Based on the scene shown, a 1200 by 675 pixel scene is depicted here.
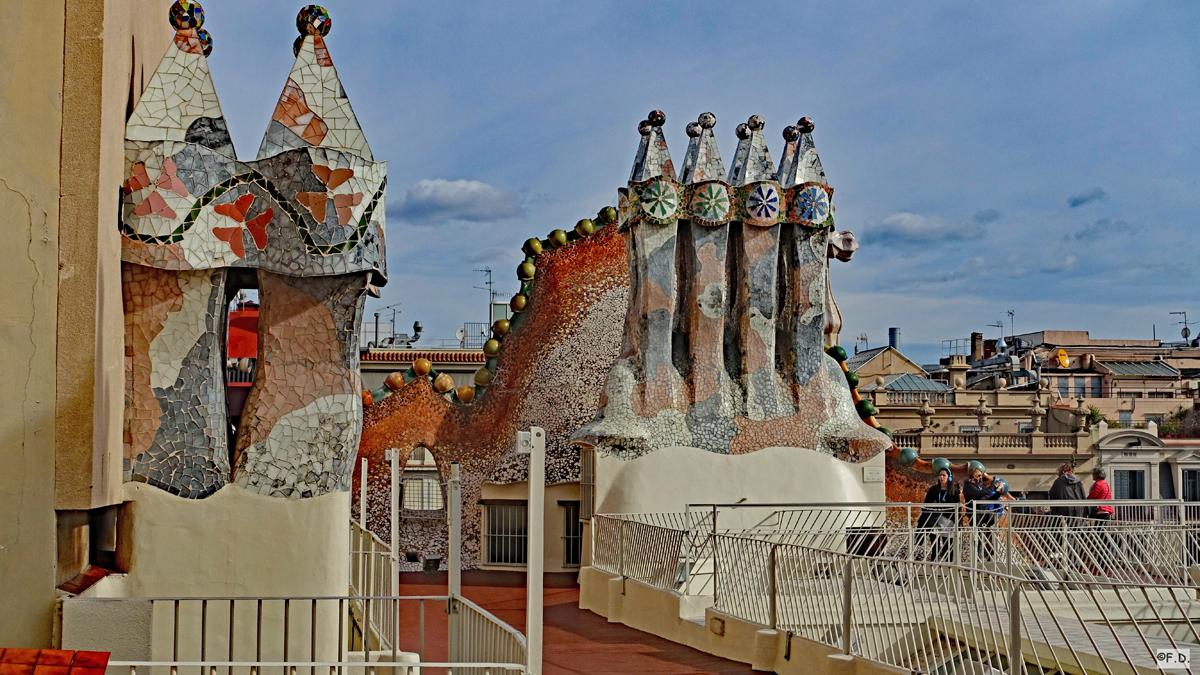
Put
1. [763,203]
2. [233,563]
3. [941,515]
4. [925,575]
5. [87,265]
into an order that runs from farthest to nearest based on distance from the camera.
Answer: [763,203] < [941,515] < [925,575] < [233,563] < [87,265]

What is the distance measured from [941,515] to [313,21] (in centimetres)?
860

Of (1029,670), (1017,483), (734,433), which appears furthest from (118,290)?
(1017,483)

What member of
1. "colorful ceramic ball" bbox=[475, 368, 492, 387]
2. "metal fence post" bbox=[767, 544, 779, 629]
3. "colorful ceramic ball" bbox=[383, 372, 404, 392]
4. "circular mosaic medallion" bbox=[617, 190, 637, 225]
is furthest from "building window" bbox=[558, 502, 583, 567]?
"metal fence post" bbox=[767, 544, 779, 629]

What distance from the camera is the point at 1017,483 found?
3031 centimetres

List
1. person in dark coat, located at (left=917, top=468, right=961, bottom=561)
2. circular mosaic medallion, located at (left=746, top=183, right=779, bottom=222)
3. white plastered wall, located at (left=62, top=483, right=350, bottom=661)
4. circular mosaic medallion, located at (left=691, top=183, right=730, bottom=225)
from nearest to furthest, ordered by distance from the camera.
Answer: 1. white plastered wall, located at (left=62, top=483, right=350, bottom=661)
2. person in dark coat, located at (left=917, top=468, right=961, bottom=561)
3. circular mosaic medallion, located at (left=691, top=183, right=730, bottom=225)
4. circular mosaic medallion, located at (left=746, top=183, right=779, bottom=222)

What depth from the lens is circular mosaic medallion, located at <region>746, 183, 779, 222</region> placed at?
54.1 feet

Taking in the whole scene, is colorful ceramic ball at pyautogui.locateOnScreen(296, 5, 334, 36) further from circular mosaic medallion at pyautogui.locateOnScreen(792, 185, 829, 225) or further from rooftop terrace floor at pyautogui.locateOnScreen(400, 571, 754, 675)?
circular mosaic medallion at pyautogui.locateOnScreen(792, 185, 829, 225)

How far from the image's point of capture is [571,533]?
1800 cm

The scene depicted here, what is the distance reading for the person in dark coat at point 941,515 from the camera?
12.8 m

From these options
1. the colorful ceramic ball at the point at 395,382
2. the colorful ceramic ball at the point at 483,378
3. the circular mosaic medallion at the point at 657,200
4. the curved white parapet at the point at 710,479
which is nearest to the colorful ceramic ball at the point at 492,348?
the colorful ceramic ball at the point at 483,378

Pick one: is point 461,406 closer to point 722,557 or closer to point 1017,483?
point 722,557

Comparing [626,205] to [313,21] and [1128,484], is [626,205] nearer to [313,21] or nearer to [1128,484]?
[313,21]

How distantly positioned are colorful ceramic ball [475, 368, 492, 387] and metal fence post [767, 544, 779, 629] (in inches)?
328

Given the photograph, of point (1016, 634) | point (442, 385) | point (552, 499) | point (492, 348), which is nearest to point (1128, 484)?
point (552, 499)
